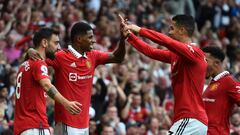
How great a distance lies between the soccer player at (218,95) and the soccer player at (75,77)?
1.46 meters

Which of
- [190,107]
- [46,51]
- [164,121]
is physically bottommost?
[164,121]

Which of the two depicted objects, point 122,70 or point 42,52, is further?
point 122,70

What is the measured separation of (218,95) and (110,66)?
719 centimetres

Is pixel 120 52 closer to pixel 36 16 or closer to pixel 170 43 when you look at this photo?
pixel 170 43

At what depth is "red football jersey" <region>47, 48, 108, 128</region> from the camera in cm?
1143

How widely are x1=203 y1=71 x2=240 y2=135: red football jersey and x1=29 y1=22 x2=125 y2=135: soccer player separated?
5.10 feet

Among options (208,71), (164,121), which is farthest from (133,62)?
(208,71)

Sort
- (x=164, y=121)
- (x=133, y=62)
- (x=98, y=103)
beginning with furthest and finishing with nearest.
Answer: (x=133, y=62) < (x=164, y=121) < (x=98, y=103)

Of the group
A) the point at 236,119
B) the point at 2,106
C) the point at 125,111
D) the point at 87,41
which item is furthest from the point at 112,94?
the point at 87,41

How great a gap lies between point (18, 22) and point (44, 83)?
8.98 m

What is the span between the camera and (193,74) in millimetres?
10953

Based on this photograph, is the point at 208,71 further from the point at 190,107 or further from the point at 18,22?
the point at 18,22

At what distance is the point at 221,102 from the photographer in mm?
11969

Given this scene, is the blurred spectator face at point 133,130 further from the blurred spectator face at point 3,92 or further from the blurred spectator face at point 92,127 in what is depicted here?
the blurred spectator face at point 3,92
